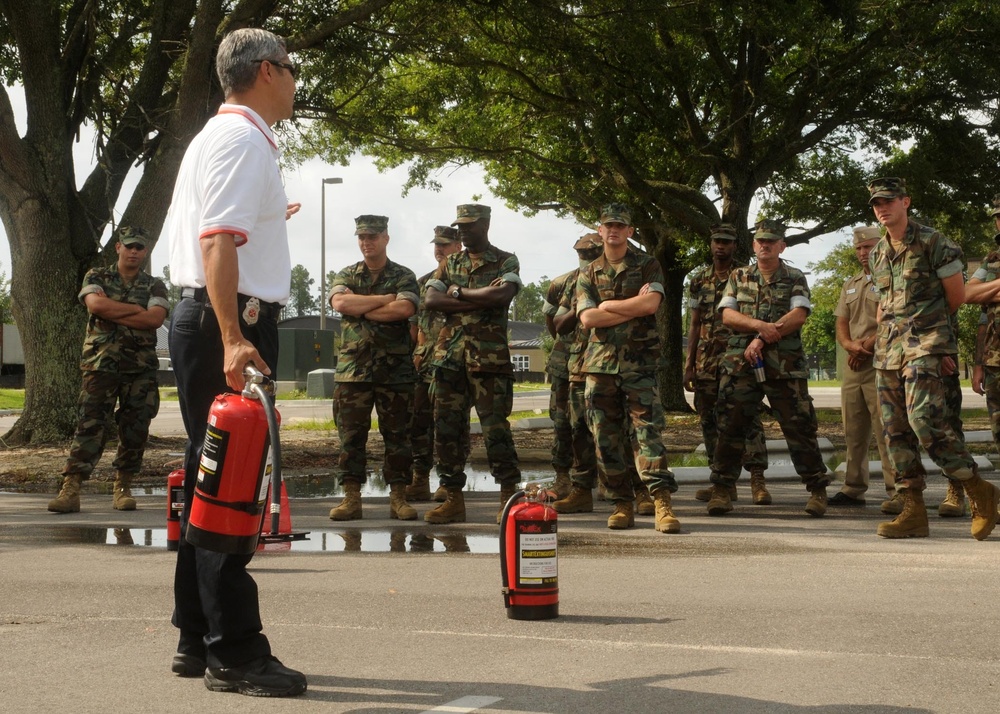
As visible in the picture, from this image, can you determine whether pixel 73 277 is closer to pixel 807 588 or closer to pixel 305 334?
pixel 807 588

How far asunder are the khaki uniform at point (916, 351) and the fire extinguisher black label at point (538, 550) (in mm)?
3358

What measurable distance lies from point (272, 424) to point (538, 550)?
2033mm

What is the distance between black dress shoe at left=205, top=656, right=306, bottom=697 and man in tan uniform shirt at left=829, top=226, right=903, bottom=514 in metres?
7.29

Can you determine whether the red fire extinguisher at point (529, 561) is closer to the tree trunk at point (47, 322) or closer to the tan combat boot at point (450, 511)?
the tan combat boot at point (450, 511)

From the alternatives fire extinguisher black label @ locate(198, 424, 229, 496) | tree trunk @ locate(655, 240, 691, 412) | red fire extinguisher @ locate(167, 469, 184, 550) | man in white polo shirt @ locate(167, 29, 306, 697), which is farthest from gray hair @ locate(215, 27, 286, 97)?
tree trunk @ locate(655, 240, 691, 412)

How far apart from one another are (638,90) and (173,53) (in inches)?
399

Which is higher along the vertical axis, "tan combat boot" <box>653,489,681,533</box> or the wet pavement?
"tan combat boot" <box>653,489,681,533</box>

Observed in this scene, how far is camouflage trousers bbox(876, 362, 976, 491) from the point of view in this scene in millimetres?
7816

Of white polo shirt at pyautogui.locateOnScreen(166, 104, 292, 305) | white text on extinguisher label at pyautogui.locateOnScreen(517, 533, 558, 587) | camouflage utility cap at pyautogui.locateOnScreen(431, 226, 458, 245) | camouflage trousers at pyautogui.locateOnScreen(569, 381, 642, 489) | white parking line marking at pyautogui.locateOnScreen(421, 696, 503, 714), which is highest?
camouflage utility cap at pyautogui.locateOnScreen(431, 226, 458, 245)

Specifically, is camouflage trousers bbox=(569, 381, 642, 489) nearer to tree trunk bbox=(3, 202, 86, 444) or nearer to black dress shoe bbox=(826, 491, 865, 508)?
black dress shoe bbox=(826, 491, 865, 508)

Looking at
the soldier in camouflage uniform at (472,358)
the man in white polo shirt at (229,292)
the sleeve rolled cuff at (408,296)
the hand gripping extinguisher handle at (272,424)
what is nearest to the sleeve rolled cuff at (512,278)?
the soldier in camouflage uniform at (472,358)

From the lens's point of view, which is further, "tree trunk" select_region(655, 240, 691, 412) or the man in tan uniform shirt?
"tree trunk" select_region(655, 240, 691, 412)

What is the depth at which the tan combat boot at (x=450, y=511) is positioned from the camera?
9.23 meters

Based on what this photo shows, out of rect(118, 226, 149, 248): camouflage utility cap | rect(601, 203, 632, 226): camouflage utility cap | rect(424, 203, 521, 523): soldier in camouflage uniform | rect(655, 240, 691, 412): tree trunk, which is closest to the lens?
rect(601, 203, 632, 226): camouflage utility cap
